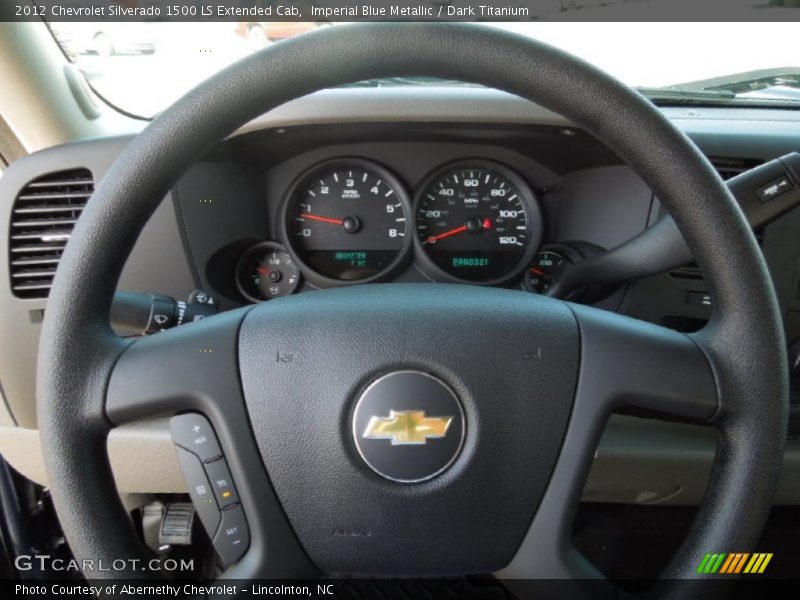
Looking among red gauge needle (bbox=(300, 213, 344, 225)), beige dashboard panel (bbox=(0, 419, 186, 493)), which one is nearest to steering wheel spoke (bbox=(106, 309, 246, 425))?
beige dashboard panel (bbox=(0, 419, 186, 493))

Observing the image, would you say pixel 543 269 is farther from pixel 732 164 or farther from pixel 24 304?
pixel 24 304

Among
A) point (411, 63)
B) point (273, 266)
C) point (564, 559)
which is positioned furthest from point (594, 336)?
point (273, 266)

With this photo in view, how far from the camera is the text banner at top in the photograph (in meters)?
1.61

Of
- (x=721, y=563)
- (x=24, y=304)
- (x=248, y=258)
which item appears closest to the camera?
(x=721, y=563)

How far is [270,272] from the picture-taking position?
7.03ft

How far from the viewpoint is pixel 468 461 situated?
3.03 feet

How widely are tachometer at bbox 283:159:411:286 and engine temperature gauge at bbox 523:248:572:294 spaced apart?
0.39 metres

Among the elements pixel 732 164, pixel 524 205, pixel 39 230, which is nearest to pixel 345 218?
pixel 524 205

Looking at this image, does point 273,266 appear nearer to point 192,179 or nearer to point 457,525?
point 192,179

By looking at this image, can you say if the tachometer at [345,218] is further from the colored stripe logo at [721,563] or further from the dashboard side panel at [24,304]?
the colored stripe logo at [721,563]

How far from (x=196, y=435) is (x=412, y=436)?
0.98 ft

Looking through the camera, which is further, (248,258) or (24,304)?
(248,258)

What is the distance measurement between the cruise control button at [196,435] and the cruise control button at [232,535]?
0.27 feet

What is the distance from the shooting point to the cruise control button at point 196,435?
0.95 m
